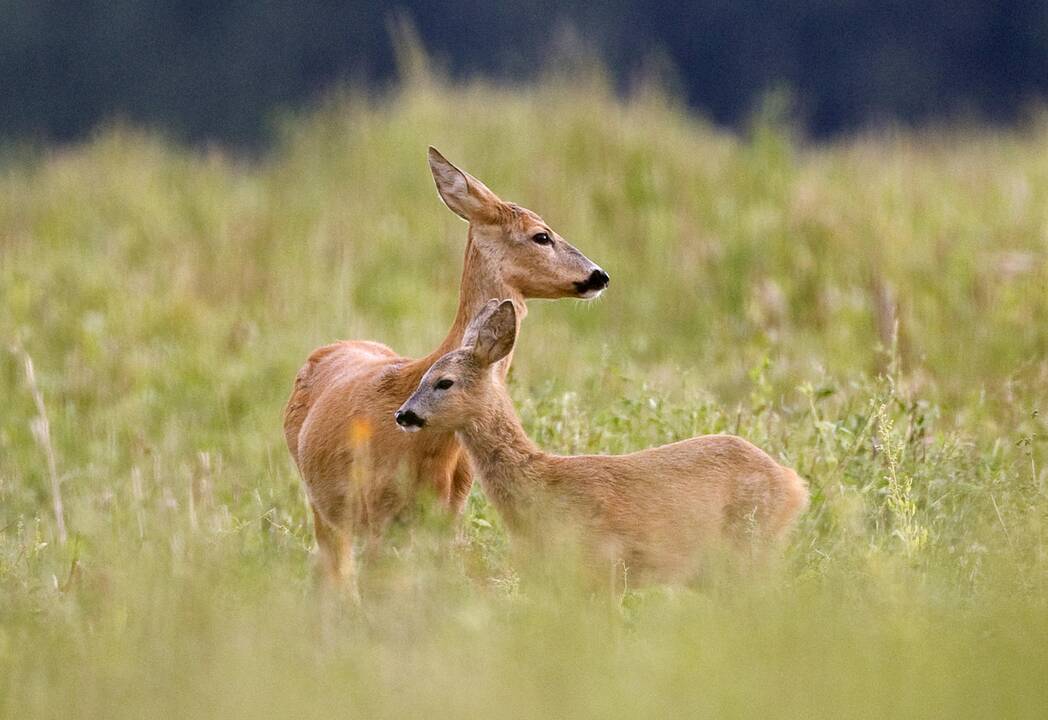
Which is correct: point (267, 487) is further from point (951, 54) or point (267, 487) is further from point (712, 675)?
point (951, 54)

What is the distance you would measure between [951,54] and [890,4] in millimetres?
1493

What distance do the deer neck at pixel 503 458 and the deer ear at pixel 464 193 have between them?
0.74 meters

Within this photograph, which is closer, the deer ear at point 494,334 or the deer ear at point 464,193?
the deer ear at point 494,334

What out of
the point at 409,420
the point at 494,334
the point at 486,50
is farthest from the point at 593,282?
the point at 486,50

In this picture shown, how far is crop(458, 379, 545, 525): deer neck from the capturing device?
16.3ft

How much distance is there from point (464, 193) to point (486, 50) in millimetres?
26489

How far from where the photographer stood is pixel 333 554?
5590mm

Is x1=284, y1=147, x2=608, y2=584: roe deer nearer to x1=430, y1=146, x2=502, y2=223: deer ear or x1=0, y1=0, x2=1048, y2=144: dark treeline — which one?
x1=430, y1=146, x2=502, y2=223: deer ear

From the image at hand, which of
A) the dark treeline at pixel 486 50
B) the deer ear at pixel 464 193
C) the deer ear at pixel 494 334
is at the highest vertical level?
the deer ear at pixel 464 193

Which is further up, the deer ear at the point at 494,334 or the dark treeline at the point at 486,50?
the deer ear at the point at 494,334

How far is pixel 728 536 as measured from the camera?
485 cm

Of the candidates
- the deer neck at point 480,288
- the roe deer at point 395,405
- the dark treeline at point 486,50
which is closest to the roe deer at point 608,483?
the roe deer at point 395,405

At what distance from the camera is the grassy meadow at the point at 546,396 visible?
3.71 metres

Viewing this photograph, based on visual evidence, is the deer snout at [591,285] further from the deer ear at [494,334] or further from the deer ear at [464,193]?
the deer ear at [494,334]
